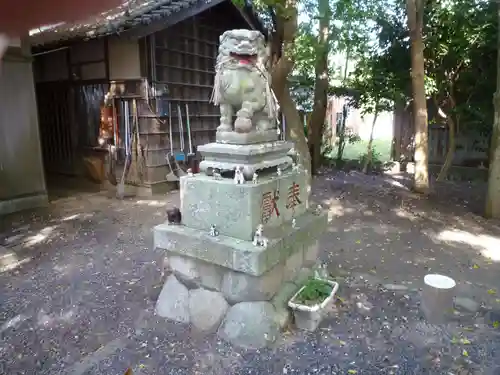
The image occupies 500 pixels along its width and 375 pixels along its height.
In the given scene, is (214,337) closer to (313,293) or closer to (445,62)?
(313,293)

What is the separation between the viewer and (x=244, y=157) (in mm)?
3971

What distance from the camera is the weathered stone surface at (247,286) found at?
3.85 metres

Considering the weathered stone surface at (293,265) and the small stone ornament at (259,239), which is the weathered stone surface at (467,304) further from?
the small stone ornament at (259,239)

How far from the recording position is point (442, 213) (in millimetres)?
8258

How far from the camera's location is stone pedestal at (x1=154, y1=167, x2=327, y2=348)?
379cm

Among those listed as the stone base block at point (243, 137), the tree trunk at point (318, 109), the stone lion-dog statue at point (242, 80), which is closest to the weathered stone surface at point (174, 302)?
the stone base block at point (243, 137)

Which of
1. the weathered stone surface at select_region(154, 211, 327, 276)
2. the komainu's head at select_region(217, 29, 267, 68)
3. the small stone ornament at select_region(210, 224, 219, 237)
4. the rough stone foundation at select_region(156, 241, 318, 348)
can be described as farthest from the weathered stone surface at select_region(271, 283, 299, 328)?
the komainu's head at select_region(217, 29, 267, 68)

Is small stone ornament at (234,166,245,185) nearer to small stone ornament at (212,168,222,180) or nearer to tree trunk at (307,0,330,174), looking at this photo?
small stone ornament at (212,168,222,180)

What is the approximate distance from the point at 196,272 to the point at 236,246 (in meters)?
0.70

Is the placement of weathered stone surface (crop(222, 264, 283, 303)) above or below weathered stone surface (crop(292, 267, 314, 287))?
above

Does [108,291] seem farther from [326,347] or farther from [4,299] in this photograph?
[326,347]

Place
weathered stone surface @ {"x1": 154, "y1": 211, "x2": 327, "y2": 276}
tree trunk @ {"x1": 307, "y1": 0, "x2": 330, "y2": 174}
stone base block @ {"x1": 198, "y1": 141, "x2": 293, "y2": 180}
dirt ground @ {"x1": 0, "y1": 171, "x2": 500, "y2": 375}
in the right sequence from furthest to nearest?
tree trunk @ {"x1": 307, "y1": 0, "x2": 330, "y2": 174}
stone base block @ {"x1": 198, "y1": 141, "x2": 293, "y2": 180}
weathered stone surface @ {"x1": 154, "y1": 211, "x2": 327, "y2": 276}
dirt ground @ {"x1": 0, "y1": 171, "x2": 500, "y2": 375}

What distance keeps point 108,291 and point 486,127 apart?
10186 millimetres

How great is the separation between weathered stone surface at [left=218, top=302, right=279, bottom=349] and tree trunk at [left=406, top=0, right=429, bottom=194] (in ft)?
22.1
